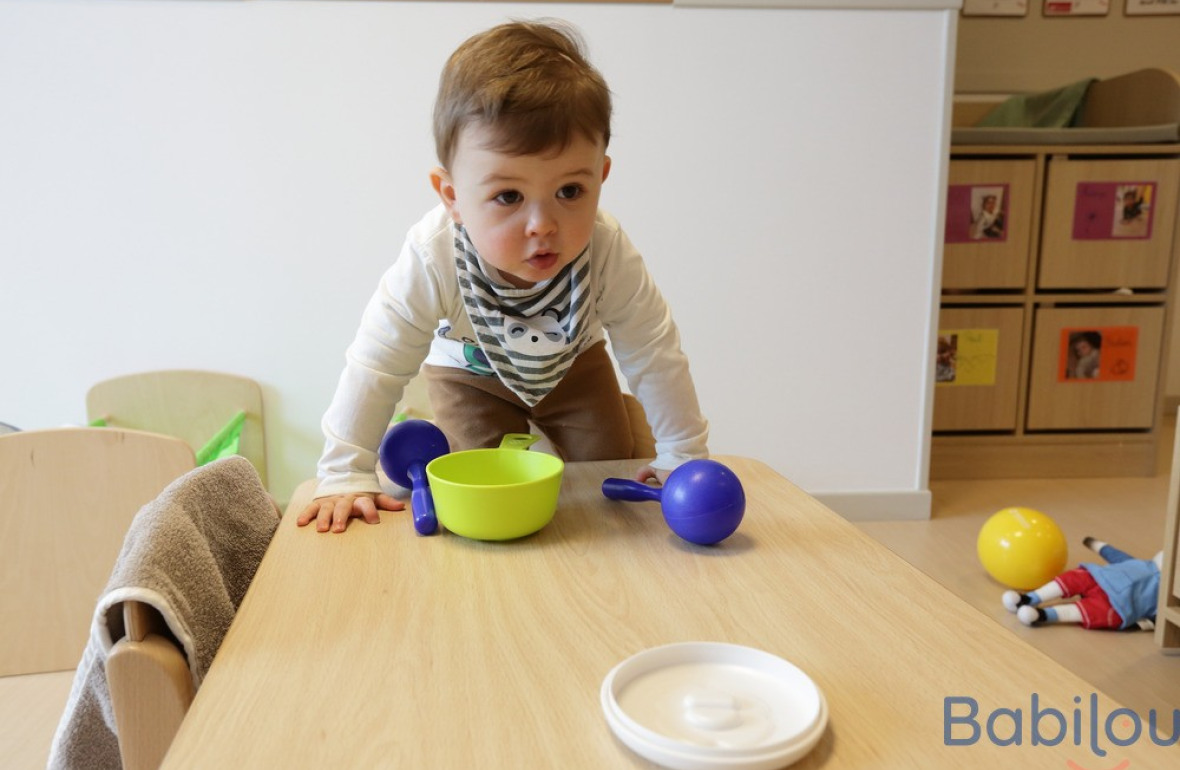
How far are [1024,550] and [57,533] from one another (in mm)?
1652

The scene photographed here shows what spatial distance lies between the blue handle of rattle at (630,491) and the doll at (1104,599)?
107cm

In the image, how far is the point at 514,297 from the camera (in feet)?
3.28

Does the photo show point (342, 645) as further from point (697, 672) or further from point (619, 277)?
point (619, 277)

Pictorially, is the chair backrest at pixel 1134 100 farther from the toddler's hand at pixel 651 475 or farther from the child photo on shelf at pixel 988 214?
the toddler's hand at pixel 651 475

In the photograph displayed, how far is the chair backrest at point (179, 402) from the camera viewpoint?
6.18 feet

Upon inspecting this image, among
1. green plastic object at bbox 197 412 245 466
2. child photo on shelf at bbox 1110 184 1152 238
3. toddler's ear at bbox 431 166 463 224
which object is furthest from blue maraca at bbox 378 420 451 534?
child photo on shelf at bbox 1110 184 1152 238

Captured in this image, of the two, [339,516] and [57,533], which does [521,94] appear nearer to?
[339,516]

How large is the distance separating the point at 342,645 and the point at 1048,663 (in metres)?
0.44

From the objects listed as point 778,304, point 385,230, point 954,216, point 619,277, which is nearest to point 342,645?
point 619,277

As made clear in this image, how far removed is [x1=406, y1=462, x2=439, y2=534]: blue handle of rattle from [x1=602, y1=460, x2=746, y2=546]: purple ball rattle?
0.21m

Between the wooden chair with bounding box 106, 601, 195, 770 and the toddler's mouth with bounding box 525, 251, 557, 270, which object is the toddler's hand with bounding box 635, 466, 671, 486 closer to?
the toddler's mouth with bounding box 525, 251, 557, 270

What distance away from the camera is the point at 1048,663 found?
1.68ft

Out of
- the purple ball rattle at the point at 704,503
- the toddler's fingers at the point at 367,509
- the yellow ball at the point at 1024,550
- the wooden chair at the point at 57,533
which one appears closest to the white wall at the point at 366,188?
the yellow ball at the point at 1024,550

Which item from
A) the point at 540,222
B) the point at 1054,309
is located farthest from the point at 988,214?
the point at 540,222
